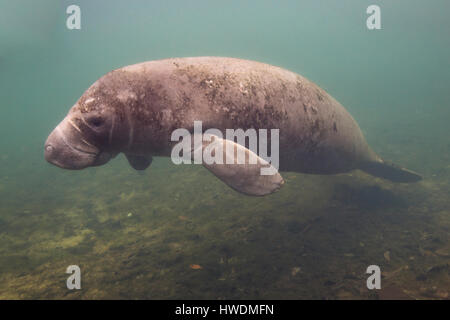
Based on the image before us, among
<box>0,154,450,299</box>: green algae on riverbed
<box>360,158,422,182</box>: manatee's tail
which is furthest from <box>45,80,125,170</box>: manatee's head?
<box>360,158,422,182</box>: manatee's tail

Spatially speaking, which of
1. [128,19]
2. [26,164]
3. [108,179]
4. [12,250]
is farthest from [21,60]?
[12,250]

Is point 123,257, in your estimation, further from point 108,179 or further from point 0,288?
point 108,179

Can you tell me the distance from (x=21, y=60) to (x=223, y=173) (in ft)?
200

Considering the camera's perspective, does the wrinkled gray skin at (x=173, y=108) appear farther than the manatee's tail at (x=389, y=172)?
No

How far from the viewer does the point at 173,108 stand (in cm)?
223

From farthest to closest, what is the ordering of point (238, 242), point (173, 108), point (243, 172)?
point (238, 242) < point (173, 108) < point (243, 172)

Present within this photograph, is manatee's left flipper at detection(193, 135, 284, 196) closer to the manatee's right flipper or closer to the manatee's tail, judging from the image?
the manatee's right flipper

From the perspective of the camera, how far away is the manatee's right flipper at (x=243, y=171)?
2.00 metres

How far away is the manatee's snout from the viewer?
2.01m

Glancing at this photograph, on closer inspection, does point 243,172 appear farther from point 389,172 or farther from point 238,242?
point 389,172

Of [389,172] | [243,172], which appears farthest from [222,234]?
[389,172]

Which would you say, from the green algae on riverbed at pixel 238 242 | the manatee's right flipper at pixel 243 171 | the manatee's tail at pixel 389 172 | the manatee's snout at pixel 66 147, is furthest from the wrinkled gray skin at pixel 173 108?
the manatee's tail at pixel 389 172

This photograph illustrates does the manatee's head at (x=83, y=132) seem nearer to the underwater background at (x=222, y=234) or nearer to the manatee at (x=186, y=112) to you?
the manatee at (x=186, y=112)

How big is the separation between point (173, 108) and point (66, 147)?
2.98 ft
